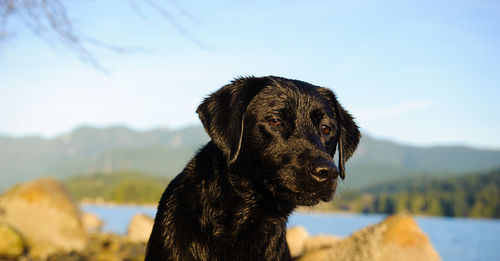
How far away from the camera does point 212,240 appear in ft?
12.4

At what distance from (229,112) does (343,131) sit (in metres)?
1.40

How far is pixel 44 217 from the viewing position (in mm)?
16766

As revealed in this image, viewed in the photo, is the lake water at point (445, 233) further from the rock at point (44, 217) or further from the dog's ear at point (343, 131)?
the rock at point (44, 217)

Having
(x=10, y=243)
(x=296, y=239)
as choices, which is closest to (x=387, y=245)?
(x=296, y=239)

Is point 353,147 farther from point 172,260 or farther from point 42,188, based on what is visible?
point 42,188

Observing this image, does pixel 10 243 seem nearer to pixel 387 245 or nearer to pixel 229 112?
pixel 387 245

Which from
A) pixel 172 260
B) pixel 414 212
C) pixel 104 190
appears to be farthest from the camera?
pixel 104 190

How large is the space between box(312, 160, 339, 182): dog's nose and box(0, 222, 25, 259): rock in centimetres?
1330

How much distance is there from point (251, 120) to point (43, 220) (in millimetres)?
15295

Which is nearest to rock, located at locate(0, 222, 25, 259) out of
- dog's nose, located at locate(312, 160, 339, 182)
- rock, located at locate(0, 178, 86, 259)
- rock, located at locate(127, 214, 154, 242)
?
rock, located at locate(0, 178, 86, 259)

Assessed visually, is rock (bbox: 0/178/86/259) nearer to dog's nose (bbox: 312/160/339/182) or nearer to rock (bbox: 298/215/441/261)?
rock (bbox: 298/215/441/261)

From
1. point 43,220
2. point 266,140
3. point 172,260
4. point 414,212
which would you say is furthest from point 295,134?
point 414,212

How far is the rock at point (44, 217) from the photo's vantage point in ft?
53.4

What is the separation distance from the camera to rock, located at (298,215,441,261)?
26.2ft
